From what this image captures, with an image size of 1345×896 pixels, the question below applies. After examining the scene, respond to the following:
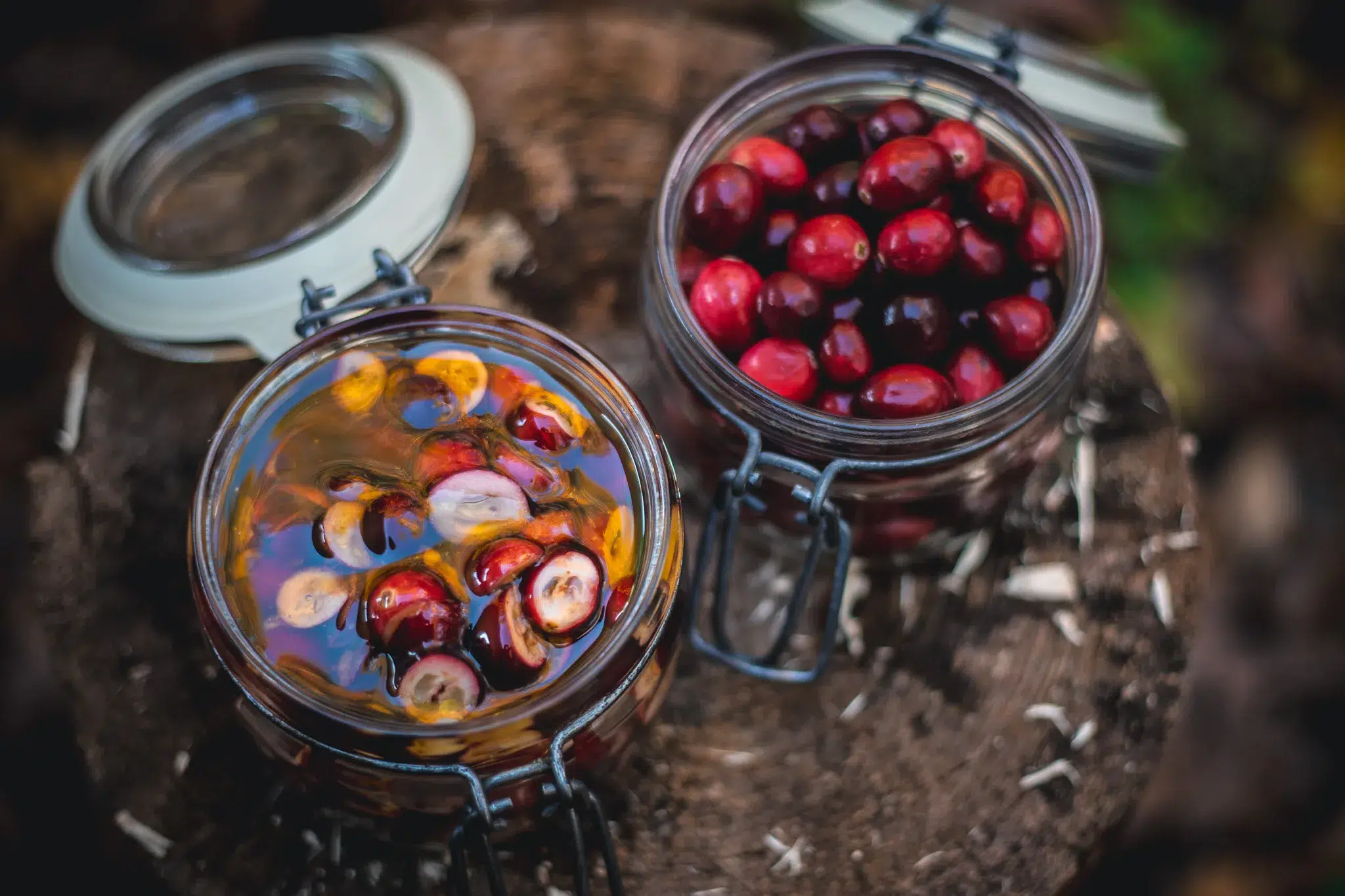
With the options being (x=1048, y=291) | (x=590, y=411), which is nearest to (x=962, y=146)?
(x=1048, y=291)

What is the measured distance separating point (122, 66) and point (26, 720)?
1.42 meters

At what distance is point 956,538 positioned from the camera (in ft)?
4.23

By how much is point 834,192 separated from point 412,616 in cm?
65

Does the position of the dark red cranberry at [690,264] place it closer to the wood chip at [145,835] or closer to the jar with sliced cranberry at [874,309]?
the jar with sliced cranberry at [874,309]

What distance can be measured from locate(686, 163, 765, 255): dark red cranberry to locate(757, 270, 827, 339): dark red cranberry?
0.28 ft

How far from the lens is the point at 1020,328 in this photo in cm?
107

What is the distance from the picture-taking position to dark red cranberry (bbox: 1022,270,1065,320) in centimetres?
113

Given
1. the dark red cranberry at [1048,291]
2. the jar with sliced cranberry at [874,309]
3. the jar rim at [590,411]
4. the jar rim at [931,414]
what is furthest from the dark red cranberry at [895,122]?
the jar rim at [590,411]

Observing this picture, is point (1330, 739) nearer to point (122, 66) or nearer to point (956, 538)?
point (956, 538)

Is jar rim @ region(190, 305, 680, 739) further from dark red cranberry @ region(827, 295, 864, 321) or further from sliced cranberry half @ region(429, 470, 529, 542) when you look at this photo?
dark red cranberry @ region(827, 295, 864, 321)

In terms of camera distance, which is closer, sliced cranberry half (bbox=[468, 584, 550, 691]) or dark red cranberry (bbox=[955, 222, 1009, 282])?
sliced cranberry half (bbox=[468, 584, 550, 691])

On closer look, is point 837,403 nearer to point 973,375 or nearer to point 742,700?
point 973,375

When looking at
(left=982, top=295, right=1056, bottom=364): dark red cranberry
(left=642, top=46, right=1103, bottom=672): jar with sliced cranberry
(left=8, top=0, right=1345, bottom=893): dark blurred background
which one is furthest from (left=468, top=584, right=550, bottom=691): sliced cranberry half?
(left=8, top=0, right=1345, bottom=893): dark blurred background

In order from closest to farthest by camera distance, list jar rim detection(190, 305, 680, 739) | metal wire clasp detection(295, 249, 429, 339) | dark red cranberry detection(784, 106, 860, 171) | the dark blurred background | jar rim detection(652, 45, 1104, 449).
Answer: jar rim detection(190, 305, 680, 739) → jar rim detection(652, 45, 1104, 449) → metal wire clasp detection(295, 249, 429, 339) → dark red cranberry detection(784, 106, 860, 171) → the dark blurred background
